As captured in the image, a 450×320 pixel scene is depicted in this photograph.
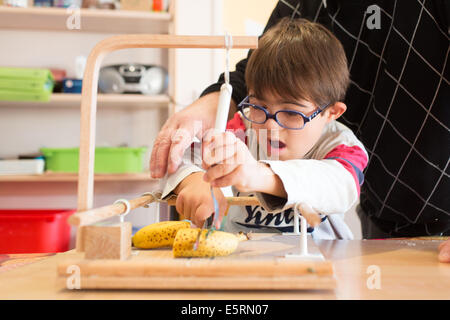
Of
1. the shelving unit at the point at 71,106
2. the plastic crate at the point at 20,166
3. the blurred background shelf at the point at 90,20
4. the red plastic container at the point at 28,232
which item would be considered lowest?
the red plastic container at the point at 28,232

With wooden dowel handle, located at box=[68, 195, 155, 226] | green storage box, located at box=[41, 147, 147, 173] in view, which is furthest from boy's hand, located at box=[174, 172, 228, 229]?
green storage box, located at box=[41, 147, 147, 173]

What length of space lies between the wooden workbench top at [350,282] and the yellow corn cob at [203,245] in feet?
0.32

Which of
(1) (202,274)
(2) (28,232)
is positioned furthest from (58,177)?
(1) (202,274)

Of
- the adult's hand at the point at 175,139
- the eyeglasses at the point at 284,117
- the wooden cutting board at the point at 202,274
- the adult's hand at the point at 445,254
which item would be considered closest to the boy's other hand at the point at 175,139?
the adult's hand at the point at 175,139

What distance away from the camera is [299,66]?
3.39ft

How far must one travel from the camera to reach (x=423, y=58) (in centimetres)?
Answer: 120

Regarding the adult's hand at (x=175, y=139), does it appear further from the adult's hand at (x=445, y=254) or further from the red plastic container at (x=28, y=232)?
the red plastic container at (x=28, y=232)

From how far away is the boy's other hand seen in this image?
92 centimetres

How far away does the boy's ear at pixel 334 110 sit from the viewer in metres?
1.09

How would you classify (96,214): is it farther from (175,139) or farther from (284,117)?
(284,117)

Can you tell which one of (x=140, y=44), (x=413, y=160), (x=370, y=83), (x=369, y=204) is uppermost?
(x=140, y=44)
